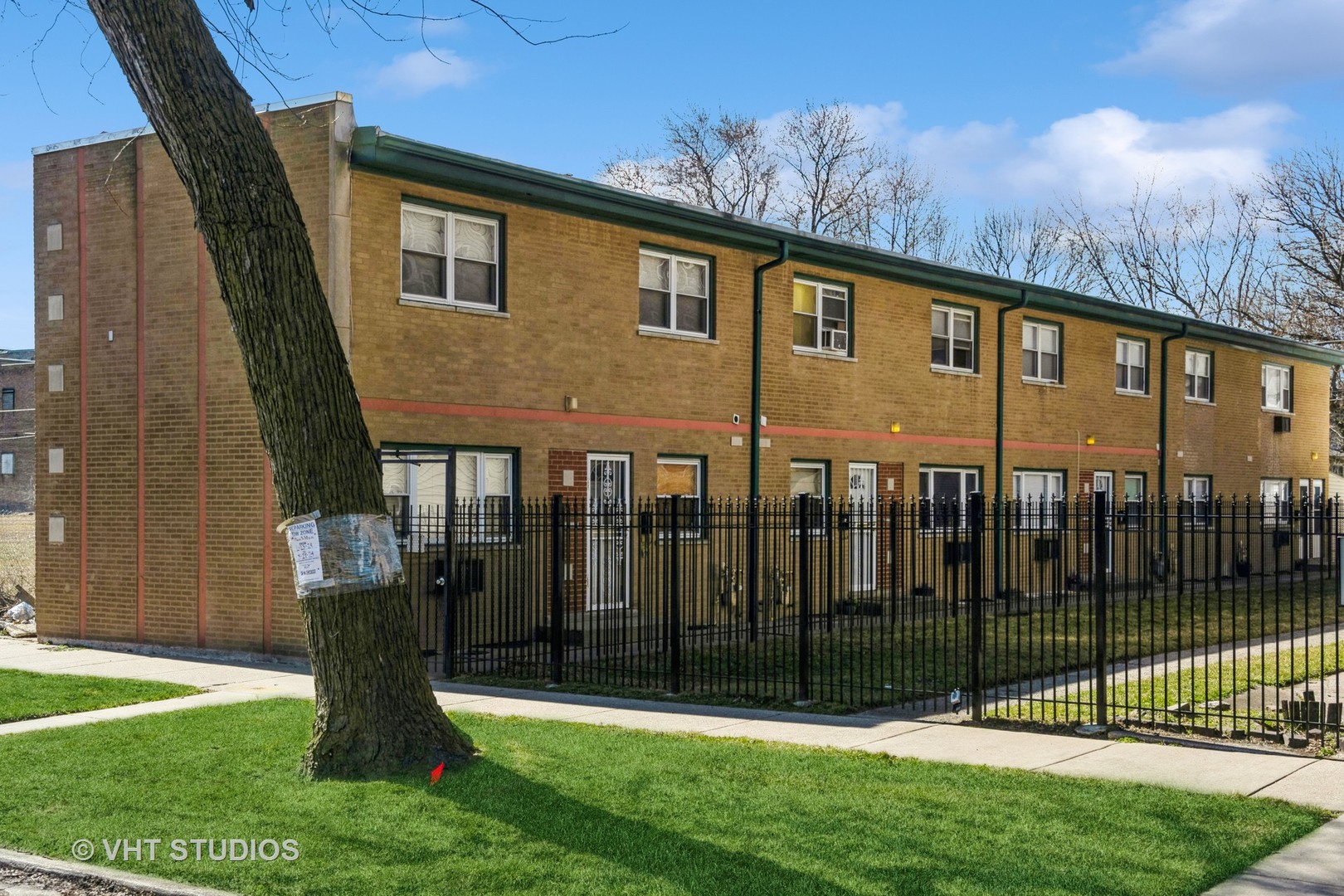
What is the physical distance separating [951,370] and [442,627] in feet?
38.7

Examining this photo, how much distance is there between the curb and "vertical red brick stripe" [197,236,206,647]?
31.2ft

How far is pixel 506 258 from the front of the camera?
17516mm

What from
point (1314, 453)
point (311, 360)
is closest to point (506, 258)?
point (311, 360)

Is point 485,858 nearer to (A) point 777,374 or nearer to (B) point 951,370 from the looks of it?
(A) point 777,374

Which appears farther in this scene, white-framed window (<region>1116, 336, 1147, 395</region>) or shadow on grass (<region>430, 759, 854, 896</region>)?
white-framed window (<region>1116, 336, 1147, 395</region>)

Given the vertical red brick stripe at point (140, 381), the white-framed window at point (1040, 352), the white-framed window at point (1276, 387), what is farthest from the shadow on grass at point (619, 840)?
the white-framed window at point (1276, 387)

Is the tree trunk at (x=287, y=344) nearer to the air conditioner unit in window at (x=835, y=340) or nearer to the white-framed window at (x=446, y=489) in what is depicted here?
the white-framed window at (x=446, y=489)

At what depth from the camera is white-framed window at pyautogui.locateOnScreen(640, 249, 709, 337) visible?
19.8m

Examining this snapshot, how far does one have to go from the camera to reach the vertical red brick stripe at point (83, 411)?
1805cm

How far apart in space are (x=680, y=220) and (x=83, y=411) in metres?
8.43

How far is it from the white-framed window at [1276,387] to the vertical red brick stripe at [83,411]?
90.0 feet

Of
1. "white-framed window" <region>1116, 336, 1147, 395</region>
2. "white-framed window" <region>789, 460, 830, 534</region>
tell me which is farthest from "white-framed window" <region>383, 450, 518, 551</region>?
"white-framed window" <region>1116, 336, 1147, 395</region>

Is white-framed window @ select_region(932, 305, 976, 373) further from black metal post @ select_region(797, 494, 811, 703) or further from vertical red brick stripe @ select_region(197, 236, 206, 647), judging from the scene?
vertical red brick stripe @ select_region(197, 236, 206, 647)

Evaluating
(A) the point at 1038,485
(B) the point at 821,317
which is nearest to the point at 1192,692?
(B) the point at 821,317
